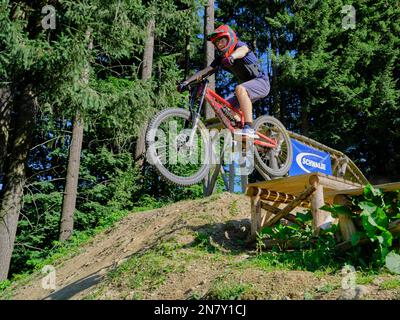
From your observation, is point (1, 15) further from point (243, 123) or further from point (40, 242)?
point (40, 242)

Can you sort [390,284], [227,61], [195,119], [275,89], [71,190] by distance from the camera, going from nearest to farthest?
1. [390,284]
2. [195,119]
3. [227,61]
4. [71,190]
5. [275,89]

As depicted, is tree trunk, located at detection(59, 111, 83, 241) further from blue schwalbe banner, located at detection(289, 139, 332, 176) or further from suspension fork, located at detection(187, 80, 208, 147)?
suspension fork, located at detection(187, 80, 208, 147)

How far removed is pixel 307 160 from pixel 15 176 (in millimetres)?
6681

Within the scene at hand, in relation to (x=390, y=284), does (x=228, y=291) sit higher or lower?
lower

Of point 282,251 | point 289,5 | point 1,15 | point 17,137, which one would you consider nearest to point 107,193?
point 17,137

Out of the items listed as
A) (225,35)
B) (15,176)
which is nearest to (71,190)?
(15,176)

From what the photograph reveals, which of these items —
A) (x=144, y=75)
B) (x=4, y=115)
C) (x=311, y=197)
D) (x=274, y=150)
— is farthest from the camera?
(x=144, y=75)

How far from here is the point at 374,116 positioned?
70.9 feet

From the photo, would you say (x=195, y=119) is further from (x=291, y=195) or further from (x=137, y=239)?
(x=137, y=239)

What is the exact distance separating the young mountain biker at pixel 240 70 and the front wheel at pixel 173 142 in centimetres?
43

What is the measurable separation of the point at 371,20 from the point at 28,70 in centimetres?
2021

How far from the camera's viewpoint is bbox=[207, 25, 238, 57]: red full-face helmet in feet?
19.7

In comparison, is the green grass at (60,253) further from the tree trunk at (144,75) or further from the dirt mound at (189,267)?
the tree trunk at (144,75)

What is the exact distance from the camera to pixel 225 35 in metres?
6.02
